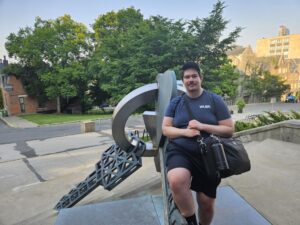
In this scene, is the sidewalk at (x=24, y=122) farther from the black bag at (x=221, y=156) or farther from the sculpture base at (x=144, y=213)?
the black bag at (x=221, y=156)

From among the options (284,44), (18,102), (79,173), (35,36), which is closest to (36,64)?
(35,36)

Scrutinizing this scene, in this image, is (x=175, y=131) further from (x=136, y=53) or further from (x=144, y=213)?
(x=136, y=53)

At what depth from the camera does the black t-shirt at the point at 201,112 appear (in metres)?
2.13

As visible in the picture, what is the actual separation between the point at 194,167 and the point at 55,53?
27379 millimetres

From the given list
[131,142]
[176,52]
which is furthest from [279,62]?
[131,142]

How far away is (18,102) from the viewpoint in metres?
28.8

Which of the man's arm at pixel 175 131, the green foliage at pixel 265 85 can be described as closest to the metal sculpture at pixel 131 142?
the man's arm at pixel 175 131

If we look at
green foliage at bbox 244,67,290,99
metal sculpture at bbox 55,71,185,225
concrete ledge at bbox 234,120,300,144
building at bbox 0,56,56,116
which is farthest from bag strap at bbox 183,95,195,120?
green foliage at bbox 244,67,290,99

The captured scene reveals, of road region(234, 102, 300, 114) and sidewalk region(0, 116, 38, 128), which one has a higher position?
sidewalk region(0, 116, 38, 128)

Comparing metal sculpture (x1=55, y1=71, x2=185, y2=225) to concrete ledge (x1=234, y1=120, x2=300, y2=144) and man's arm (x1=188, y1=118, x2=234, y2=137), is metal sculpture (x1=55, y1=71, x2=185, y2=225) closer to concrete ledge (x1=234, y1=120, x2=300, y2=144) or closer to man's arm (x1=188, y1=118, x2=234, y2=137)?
man's arm (x1=188, y1=118, x2=234, y2=137)

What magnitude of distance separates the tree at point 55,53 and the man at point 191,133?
2455cm

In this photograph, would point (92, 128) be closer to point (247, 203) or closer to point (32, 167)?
point (32, 167)

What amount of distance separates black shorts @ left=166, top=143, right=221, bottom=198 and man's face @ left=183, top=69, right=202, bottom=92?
55 cm

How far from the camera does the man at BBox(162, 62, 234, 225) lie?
6.73ft
